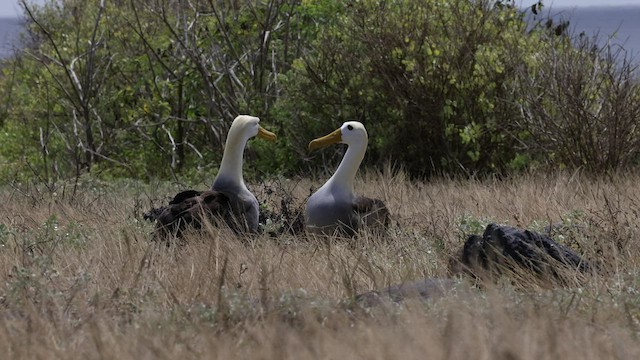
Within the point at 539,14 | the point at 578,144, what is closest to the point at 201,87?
the point at 539,14

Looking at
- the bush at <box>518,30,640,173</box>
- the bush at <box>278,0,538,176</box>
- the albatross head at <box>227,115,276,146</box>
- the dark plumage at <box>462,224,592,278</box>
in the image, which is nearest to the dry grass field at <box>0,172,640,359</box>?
the dark plumage at <box>462,224,592,278</box>

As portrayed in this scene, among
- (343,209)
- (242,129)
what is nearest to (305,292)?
(343,209)

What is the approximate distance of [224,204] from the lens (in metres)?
6.63

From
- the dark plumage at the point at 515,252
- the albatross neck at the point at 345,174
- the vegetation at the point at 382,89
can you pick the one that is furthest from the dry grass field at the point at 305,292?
the vegetation at the point at 382,89

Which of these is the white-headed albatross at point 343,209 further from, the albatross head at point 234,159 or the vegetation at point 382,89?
the vegetation at point 382,89

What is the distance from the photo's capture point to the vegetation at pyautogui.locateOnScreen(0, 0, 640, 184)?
31.9 feet

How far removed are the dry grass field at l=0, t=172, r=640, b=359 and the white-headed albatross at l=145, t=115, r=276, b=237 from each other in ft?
0.60

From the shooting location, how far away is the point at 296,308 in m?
4.14

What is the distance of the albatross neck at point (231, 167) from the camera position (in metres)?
6.91

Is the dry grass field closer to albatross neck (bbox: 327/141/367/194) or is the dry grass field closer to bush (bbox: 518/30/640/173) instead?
albatross neck (bbox: 327/141/367/194)

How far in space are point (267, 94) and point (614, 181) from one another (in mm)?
4420

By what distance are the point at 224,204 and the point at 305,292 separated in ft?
7.81

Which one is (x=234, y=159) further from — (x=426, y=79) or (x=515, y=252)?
(x=426, y=79)

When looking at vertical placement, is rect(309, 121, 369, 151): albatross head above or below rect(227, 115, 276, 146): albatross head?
below
